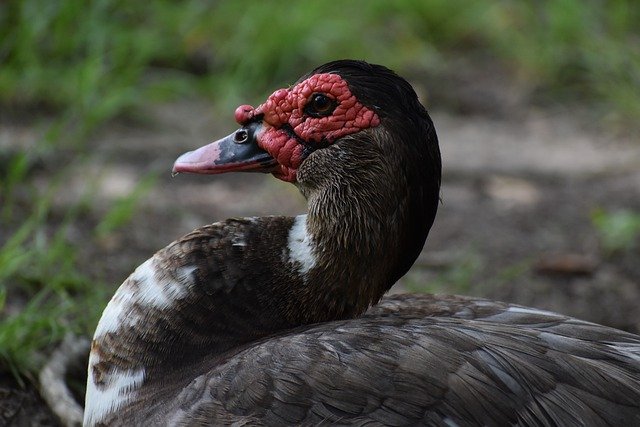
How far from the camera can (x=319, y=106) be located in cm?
281

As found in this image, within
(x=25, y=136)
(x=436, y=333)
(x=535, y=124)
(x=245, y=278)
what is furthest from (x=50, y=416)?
(x=535, y=124)

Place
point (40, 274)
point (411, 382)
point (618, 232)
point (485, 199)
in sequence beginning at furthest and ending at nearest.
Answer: point (485, 199)
point (618, 232)
point (40, 274)
point (411, 382)

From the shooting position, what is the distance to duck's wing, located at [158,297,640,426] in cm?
242

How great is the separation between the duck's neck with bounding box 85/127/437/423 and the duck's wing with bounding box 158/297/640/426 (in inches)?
6.0

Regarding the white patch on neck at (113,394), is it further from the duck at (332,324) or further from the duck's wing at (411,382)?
the duck's wing at (411,382)

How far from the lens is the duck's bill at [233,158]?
9.52 feet

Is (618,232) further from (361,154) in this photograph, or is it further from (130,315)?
(130,315)

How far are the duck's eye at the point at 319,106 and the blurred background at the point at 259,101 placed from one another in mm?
1221

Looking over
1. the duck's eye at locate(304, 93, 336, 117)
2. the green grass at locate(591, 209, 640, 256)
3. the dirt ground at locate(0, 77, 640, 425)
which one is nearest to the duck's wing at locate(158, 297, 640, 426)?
the duck's eye at locate(304, 93, 336, 117)

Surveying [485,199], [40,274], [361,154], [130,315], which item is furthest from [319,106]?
[485,199]

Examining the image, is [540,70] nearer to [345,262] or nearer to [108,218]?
[108,218]

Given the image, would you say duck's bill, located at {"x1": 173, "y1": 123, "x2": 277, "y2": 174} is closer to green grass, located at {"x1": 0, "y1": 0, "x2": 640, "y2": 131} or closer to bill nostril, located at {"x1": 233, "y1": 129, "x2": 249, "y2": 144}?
bill nostril, located at {"x1": 233, "y1": 129, "x2": 249, "y2": 144}

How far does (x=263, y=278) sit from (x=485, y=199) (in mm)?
2911

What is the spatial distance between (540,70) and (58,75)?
3188 mm
